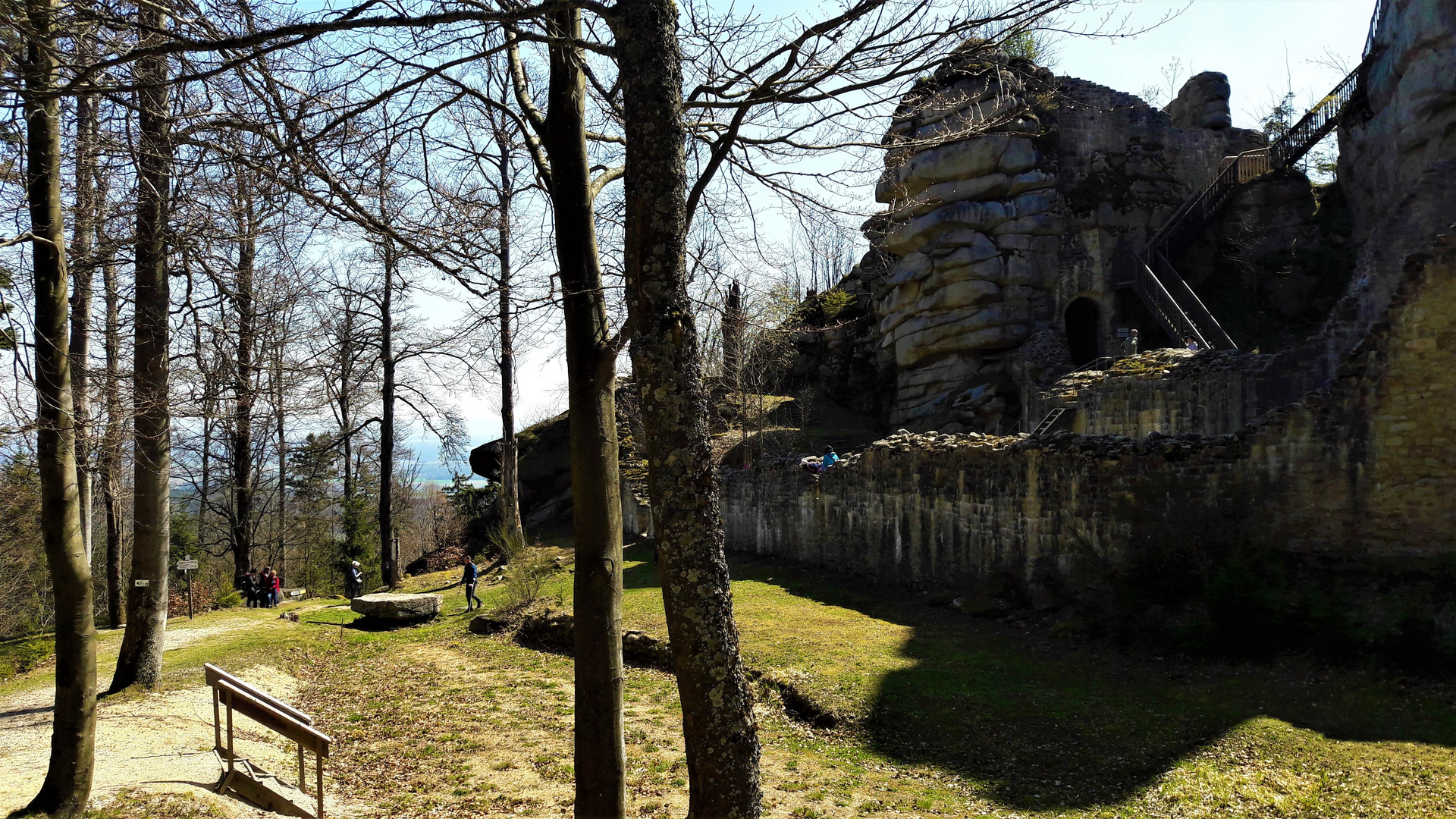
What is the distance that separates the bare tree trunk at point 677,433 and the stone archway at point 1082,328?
24008 mm

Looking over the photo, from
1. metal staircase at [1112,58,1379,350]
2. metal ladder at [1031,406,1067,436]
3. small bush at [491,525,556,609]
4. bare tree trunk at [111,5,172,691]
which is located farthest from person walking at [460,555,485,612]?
metal staircase at [1112,58,1379,350]

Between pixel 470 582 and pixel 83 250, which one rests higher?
pixel 83 250

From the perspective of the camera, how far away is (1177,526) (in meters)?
11.0

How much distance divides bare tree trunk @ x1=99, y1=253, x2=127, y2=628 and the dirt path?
271 cm

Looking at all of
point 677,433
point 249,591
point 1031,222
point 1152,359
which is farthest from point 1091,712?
point 1031,222

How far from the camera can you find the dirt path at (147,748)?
656 centimetres

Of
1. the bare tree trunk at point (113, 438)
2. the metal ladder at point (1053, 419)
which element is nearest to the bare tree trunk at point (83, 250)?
the bare tree trunk at point (113, 438)

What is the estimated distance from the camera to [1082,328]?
27.0 metres

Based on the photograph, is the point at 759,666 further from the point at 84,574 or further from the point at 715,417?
the point at 715,417

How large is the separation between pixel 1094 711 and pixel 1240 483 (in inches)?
164

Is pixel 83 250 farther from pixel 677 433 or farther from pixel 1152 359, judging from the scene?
pixel 1152 359

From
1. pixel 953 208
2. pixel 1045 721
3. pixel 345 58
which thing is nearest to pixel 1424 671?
pixel 1045 721

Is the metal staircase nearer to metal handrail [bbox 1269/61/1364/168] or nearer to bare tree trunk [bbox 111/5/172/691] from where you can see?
metal handrail [bbox 1269/61/1364/168]

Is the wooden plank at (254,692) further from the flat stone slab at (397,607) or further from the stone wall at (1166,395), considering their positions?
the stone wall at (1166,395)
